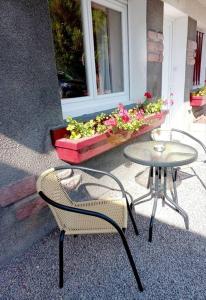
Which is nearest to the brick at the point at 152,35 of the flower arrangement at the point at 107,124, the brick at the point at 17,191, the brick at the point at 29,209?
the flower arrangement at the point at 107,124

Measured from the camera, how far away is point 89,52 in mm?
2391

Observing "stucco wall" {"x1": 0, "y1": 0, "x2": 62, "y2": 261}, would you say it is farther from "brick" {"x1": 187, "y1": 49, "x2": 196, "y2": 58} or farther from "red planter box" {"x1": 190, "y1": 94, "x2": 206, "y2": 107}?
"red planter box" {"x1": 190, "y1": 94, "x2": 206, "y2": 107}

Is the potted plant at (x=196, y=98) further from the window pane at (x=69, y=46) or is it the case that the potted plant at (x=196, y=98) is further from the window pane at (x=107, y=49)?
the window pane at (x=69, y=46)

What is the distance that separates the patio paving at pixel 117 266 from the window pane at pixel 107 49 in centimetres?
171

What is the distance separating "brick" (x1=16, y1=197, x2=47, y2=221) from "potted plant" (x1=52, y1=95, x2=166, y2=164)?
415 millimetres

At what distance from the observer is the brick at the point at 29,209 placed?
1661 millimetres

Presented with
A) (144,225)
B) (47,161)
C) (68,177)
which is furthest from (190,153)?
(47,161)

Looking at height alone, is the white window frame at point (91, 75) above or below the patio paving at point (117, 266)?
above

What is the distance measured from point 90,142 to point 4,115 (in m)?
0.69

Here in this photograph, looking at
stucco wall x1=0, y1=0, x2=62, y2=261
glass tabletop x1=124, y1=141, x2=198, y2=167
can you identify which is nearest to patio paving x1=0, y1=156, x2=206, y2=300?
stucco wall x1=0, y1=0, x2=62, y2=261

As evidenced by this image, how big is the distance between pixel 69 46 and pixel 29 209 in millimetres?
1663

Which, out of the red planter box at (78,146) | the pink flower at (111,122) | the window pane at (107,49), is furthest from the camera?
the window pane at (107,49)

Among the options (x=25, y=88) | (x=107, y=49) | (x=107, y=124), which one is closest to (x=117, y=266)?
(x=107, y=124)

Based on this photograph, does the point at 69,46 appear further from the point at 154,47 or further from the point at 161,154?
the point at 161,154
